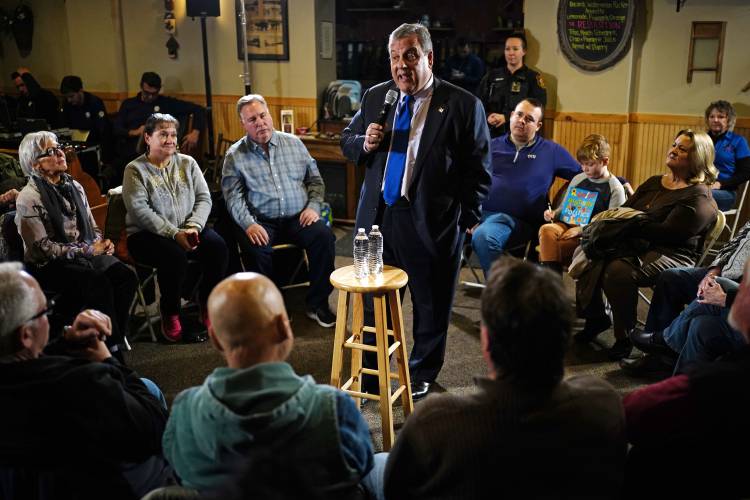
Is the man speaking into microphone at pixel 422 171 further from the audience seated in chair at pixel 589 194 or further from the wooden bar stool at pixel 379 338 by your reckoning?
the audience seated in chair at pixel 589 194

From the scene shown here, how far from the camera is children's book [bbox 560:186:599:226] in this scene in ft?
12.8

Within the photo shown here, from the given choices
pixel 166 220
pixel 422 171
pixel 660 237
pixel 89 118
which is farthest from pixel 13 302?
pixel 89 118

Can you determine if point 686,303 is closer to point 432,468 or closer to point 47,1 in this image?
point 432,468

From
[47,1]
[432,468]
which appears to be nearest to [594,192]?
[432,468]

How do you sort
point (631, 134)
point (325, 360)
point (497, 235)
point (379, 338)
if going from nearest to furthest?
point (379, 338), point (325, 360), point (497, 235), point (631, 134)

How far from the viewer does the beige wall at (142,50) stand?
683 centimetres

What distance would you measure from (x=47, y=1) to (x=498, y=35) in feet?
15.3

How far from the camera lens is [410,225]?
307cm

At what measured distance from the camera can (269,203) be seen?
412 centimetres

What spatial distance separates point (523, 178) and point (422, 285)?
1349 millimetres

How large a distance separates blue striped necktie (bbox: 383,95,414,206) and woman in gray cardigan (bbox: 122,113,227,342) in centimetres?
129

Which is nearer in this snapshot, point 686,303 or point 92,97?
point 686,303

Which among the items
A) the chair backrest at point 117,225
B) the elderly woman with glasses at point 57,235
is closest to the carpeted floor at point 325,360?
the elderly woman with glasses at point 57,235

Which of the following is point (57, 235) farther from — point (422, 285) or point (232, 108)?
point (232, 108)
